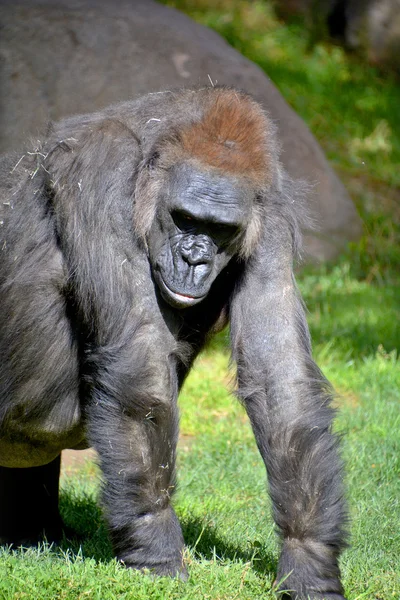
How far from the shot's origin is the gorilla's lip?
404 centimetres

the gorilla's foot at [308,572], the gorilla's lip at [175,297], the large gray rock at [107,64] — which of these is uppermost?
the gorilla's lip at [175,297]

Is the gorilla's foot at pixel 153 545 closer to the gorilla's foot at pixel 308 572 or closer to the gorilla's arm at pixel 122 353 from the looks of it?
the gorilla's arm at pixel 122 353

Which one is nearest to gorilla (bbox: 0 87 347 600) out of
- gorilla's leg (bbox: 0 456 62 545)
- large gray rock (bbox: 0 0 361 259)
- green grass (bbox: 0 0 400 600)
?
green grass (bbox: 0 0 400 600)

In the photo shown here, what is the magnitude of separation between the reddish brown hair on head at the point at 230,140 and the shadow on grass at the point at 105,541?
1847 mm

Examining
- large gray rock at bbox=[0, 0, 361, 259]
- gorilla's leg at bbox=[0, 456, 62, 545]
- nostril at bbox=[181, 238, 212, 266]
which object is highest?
nostril at bbox=[181, 238, 212, 266]

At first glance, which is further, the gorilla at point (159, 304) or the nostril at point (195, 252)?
the nostril at point (195, 252)

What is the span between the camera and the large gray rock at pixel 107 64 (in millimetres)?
9227

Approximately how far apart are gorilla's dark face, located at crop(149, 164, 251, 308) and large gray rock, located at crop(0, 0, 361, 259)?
489cm

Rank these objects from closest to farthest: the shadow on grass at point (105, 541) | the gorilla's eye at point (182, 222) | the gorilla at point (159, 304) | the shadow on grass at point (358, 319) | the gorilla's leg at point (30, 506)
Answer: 1. the gorilla at point (159, 304)
2. the gorilla's eye at point (182, 222)
3. the shadow on grass at point (105, 541)
4. the gorilla's leg at point (30, 506)
5. the shadow on grass at point (358, 319)

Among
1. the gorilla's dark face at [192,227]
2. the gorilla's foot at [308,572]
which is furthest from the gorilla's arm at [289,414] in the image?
the gorilla's dark face at [192,227]

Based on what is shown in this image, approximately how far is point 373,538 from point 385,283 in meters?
5.61

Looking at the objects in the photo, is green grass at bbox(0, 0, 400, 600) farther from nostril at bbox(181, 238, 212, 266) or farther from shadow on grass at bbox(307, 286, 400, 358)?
nostril at bbox(181, 238, 212, 266)

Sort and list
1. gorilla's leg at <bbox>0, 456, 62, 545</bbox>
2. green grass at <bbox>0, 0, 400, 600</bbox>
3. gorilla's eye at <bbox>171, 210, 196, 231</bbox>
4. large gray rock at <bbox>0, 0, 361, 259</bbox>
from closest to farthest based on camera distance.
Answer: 1. green grass at <bbox>0, 0, 400, 600</bbox>
2. gorilla's eye at <bbox>171, 210, 196, 231</bbox>
3. gorilla's leg at <bbox>0, 456, 62, 545</bbox>
4. large gray rock at <bbox>0, 0, 361, 259</bbox>

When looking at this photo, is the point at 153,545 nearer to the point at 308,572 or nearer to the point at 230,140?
the point at 308,572
